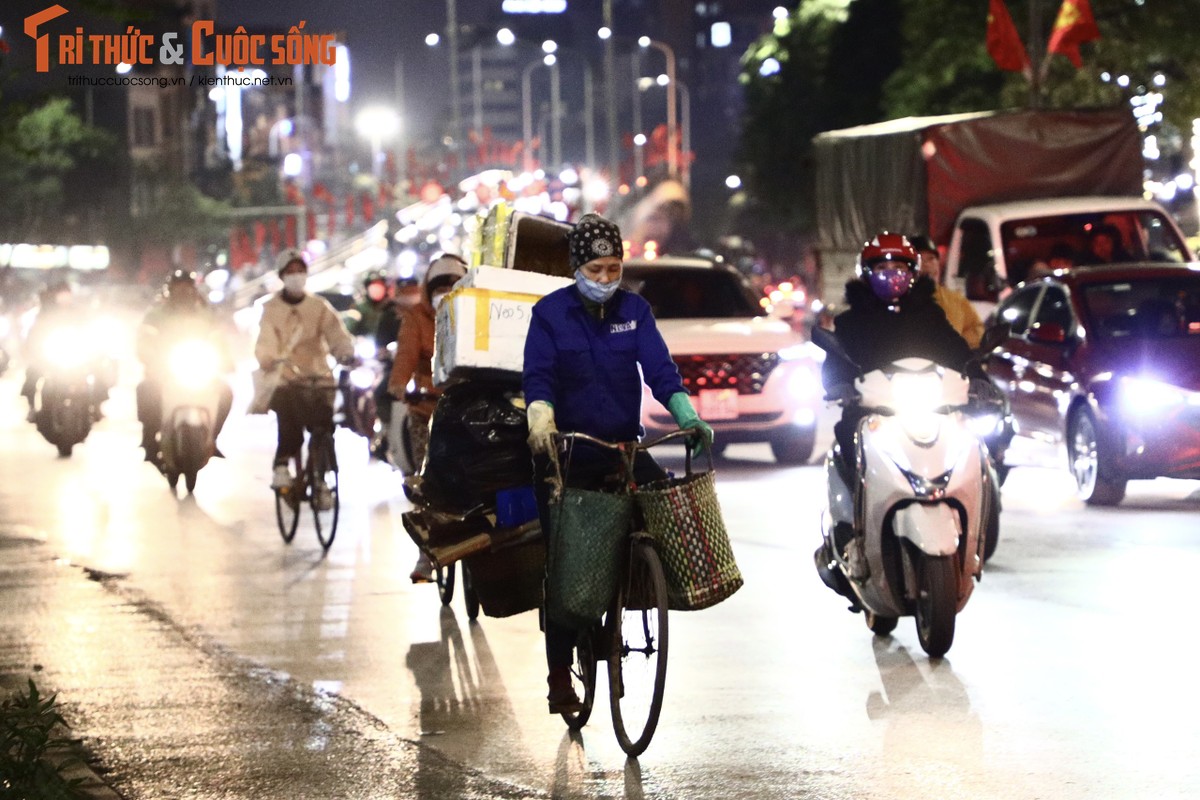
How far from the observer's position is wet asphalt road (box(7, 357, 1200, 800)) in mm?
7430

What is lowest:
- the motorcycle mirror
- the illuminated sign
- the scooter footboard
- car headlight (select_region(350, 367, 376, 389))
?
the scooter footboard

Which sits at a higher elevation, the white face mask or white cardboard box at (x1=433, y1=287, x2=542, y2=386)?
the white face mask

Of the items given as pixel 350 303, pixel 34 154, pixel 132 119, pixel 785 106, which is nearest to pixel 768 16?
pixel 132 119

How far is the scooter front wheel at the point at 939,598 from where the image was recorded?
9.39 m

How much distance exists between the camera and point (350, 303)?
32.6 meters

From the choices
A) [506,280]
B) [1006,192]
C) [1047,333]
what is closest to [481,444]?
[506,280]

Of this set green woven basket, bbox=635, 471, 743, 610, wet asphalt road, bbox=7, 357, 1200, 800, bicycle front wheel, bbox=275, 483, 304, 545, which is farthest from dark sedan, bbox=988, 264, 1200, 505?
green woven basket, bbox=635, 471, 743, 610

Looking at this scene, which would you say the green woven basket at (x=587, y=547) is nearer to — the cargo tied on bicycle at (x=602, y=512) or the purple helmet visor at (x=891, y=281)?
the cargo tied on bicycle at (x=602, y=512)

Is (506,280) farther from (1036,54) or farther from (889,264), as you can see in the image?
(1036,54)

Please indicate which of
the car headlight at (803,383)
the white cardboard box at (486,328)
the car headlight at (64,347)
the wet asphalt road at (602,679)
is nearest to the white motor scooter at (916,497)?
the wet asphalt road at (602,679)

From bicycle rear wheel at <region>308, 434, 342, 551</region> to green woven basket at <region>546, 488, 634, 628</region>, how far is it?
6558 millimetres

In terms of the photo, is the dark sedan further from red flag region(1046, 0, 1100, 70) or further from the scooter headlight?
red flag region(1046, 0, 1100, 70)

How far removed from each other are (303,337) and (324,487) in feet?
3.50

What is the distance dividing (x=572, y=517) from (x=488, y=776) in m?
0.88
